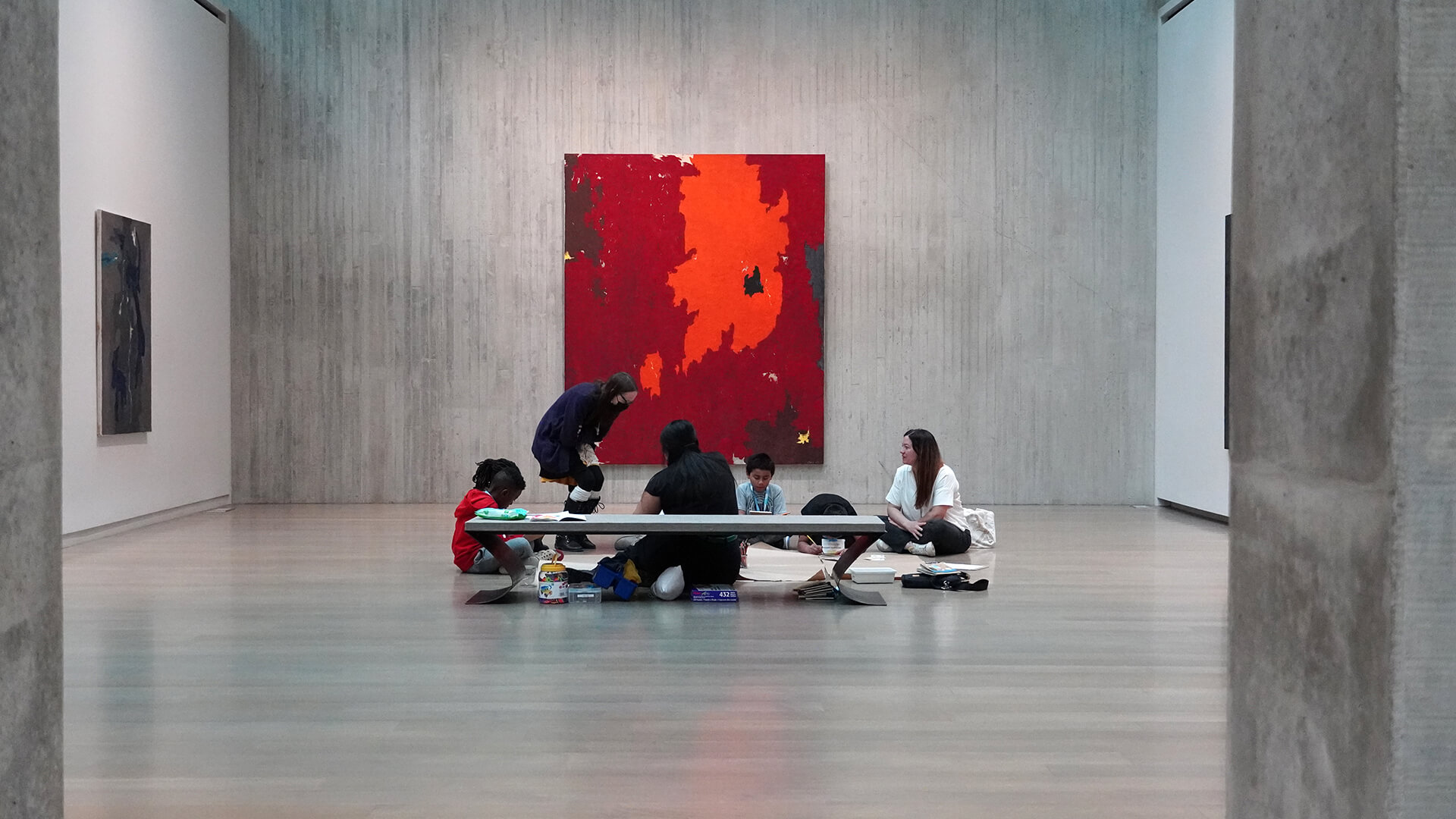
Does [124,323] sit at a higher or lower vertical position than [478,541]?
higher

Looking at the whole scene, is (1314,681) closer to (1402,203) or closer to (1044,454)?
(1402,203)

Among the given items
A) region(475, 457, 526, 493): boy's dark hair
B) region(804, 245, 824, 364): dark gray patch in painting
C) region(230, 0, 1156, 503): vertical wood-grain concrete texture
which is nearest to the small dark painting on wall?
region(230, 0, 1156, 503): vertical wood-grain concrete texture

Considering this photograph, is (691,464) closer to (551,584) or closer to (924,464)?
(551,584)

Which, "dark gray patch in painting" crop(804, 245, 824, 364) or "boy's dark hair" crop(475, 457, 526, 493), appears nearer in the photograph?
"boy's dark hair" crop(475, 457, 526, 493)

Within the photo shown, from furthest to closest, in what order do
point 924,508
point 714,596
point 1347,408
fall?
point 924,508 → point 714,596 → point 1347,408

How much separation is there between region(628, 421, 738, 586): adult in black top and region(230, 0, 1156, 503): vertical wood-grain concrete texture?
5187 mm

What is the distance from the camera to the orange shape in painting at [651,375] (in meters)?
12.4

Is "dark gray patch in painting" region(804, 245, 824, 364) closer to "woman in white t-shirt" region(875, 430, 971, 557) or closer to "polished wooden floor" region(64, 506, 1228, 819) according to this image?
"woman in white t-shirt" region(875, 430, 971, 557)

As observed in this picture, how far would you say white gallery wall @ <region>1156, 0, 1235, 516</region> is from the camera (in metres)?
11.0

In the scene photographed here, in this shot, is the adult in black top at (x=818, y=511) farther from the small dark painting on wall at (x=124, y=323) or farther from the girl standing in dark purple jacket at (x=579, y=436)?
the small dark painting on wall at (x=124, y=323)

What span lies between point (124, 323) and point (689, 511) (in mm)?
5807

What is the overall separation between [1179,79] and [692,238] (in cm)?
531

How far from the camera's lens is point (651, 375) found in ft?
40.9

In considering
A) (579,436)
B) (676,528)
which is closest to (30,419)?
(676,528)
